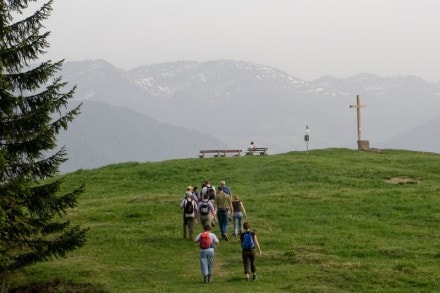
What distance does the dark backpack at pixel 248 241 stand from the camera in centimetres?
2858

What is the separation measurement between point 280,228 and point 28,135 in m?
18.8

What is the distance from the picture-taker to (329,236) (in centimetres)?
3794

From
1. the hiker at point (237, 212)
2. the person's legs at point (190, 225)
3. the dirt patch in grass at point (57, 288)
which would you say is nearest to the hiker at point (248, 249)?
the dirt patch in grass at point (57, 288)

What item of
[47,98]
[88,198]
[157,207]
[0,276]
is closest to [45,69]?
[47,98]

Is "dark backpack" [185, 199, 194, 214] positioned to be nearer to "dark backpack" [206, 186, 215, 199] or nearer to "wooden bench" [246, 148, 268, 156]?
"dark backpack" [206, 186, 215, 199]

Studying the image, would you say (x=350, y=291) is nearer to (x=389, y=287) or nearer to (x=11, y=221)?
(x=389, y=287)

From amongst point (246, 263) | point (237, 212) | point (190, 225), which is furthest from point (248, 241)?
point (190, 225)

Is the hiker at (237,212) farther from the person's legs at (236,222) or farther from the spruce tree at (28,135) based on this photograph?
the spruce tree at (28,135)

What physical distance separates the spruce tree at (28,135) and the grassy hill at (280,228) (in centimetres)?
457

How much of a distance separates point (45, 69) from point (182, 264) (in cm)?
1152

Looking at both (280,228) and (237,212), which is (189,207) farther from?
(280,228)

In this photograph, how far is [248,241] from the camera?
28.7m

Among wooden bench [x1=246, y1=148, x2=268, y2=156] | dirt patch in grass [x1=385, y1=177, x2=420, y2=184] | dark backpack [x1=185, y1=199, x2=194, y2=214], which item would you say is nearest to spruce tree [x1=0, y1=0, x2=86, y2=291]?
dark backpack [x1=185, y1=199, x2=194, y2=214]

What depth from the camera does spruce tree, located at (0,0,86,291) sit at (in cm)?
2498
